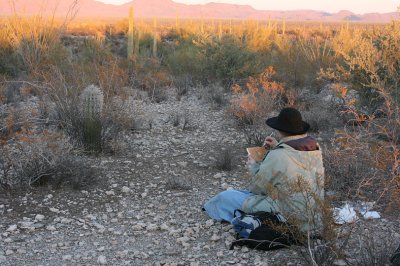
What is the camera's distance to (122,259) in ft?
15.9

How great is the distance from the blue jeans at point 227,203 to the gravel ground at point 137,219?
4.5 inches

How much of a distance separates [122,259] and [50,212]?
1.40 metres

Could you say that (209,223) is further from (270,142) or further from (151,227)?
(270,142)

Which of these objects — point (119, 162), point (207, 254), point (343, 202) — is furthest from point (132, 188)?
point (343, 202)

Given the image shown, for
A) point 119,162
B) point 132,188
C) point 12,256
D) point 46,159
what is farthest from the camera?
point 119,162

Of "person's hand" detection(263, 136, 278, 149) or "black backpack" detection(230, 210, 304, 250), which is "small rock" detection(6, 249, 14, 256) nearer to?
"black backpack" detection(230, 210, 304, 250)

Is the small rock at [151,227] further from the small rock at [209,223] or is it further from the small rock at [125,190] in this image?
the small rock at [125,190]

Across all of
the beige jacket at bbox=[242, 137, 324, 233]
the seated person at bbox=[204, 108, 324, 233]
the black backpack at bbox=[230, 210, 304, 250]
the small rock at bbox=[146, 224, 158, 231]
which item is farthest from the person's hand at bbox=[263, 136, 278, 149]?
the small rock at bbox=[146, 224, 158, 231]

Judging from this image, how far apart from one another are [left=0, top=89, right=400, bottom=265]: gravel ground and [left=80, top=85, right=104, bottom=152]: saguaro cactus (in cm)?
34

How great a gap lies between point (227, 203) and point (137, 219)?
1043 mm

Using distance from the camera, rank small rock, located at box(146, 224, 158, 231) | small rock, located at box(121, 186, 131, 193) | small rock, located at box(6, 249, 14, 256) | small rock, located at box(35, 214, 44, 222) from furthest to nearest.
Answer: small rock, located at box(121, 186, 131, 193), small rock, located at box(35, 214, 44, 222), small rock, located at box(146, 224, 158, 231), small rock, located at box(6, 249, 14, 256)

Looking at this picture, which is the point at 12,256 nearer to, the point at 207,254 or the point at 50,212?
the point at 50,212

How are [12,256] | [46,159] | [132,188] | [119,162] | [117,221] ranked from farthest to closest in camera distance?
[119,162]
[132,188]
[46,159]
[117,221]
[12,256]

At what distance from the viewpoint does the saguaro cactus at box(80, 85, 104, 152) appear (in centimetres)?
779
